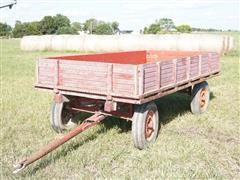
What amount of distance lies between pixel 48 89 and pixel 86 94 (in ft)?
2.64

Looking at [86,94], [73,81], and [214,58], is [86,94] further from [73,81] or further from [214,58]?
[214,58]

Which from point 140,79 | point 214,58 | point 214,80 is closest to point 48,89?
point 140,79

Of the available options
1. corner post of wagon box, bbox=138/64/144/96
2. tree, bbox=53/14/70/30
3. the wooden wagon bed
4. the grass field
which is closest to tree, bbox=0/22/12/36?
tree, bbox=53/14/70/30

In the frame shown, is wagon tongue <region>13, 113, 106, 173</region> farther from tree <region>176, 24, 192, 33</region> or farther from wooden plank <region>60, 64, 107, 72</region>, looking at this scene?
tree <region>176, 24, 192, 33</region>

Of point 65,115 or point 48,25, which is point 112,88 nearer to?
point 65,115

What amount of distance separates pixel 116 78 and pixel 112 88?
16cm

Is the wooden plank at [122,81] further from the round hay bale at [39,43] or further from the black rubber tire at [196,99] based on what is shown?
the round hay bale at [39,43]

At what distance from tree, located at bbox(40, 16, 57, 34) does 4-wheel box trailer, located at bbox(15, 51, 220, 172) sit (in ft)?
250

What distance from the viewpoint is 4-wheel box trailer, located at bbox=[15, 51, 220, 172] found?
5.43m

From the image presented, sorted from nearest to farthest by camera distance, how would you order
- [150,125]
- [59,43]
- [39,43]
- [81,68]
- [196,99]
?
[81,68] → [150,125] → [196,99] → [59,43] → [39,43]

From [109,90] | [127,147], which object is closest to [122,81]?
[109,90]

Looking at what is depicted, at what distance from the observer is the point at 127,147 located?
20.0 ft

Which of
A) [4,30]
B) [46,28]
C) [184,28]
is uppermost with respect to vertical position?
[184,28]

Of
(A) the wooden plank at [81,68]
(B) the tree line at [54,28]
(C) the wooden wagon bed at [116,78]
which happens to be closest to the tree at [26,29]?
(B) the tree line at [54,28]
